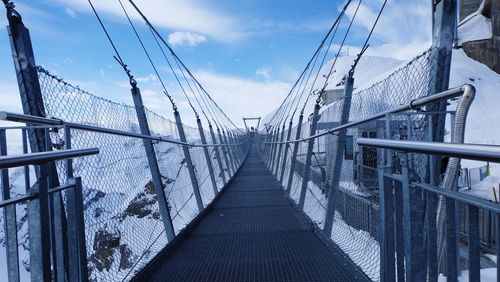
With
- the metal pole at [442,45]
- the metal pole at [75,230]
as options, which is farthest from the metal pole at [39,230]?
the metal pole at [442,45]

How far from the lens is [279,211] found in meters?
5.40

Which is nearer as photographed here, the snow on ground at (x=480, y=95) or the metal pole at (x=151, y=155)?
the metal pole at (x=151, y=155)

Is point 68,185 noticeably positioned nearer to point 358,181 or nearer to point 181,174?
point 358,181

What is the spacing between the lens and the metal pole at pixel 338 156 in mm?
3271

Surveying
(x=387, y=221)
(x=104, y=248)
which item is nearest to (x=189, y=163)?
(x=104, y=248)

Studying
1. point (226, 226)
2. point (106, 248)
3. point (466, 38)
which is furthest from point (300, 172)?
point (466, 38)

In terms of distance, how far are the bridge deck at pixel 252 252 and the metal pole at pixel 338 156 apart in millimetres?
225

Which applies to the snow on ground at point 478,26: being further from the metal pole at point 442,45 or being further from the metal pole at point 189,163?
the metal pole at point 442,45

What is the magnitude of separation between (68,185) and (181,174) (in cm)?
319

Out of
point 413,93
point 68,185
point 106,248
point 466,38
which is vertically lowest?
point 106,248

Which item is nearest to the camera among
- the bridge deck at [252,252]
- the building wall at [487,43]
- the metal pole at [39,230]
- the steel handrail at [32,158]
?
the steel handrail at [32,158]

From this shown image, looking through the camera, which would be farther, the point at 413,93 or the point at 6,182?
the point at 413,93

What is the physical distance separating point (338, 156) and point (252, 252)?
1065mm

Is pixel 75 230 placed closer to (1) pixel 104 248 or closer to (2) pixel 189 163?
(1) pixel 104 248
